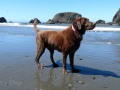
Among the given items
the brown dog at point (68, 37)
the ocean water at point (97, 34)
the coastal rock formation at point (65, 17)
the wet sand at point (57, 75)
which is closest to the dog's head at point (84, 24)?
the brown dog at point (68, 37)

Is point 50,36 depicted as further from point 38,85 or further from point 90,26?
point 38,85

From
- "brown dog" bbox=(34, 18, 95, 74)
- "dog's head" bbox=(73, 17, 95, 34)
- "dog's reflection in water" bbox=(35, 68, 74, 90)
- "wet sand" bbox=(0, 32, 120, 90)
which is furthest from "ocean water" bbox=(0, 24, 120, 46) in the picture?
"dog's reflection in water" bbox=(35, 68, 74, 90)

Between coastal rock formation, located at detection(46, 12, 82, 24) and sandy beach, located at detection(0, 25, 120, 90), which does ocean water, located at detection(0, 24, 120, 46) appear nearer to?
sandy beach, located at detection(0, 25, 120, 90)

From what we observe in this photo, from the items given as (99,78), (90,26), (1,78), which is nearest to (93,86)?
(99,78)

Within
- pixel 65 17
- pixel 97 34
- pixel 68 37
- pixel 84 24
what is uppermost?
pixel 84 24

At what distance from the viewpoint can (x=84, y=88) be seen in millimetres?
6398

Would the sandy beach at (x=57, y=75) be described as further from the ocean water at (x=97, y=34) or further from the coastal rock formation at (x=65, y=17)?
the coastal rock formation at (x=65, y=17)

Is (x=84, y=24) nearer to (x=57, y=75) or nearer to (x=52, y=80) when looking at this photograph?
(x=57, y=75)

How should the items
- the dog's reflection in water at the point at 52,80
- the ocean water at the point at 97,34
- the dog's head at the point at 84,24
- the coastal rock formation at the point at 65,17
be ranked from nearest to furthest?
the dog's reflection in water at the point at 52,80
the dog's head at the point at 84,24
the ocean water at the point at 97,34
the coastal rock formation at the point at 65,17

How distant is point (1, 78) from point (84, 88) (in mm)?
2218

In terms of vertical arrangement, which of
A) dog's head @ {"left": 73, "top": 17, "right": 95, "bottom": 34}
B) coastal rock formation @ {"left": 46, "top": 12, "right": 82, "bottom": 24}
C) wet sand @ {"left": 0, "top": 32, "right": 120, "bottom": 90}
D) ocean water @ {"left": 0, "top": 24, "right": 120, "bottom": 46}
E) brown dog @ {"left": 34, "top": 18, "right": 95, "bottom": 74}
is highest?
dog's head @ {"left": 73, "top": 17, "right": 95, "bottom": 34}

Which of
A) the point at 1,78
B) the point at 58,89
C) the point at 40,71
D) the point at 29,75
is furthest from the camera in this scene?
the point at 40,71

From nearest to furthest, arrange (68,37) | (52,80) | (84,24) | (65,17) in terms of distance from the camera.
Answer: (52,80) → (84,24) → (68,37) → (65,17)

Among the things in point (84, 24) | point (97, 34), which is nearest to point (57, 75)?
point (84, 24)
